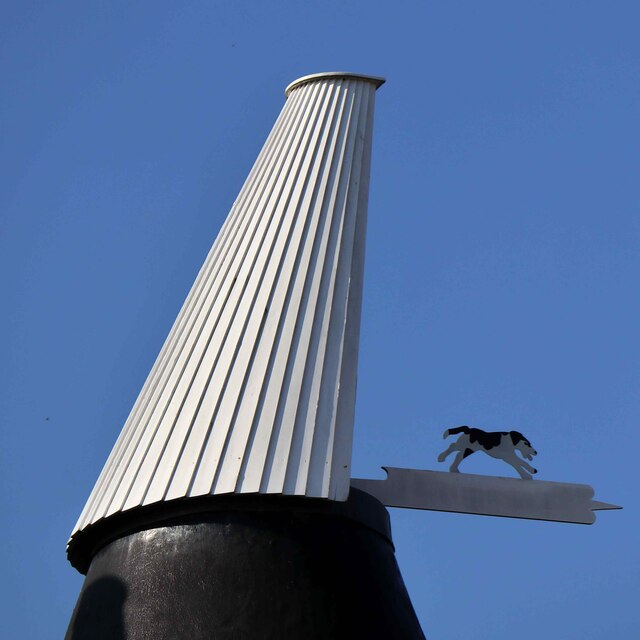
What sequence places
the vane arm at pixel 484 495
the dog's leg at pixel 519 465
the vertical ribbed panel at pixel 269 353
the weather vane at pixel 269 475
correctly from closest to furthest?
1. the weather vane at pixel 269 475
2. the vertical ribbed panel at pixel 269 353
3. the vane arm at pixel 484 495
4. the dog's leg at pixel 519 465

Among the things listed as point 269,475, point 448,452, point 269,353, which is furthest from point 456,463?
point 269,475

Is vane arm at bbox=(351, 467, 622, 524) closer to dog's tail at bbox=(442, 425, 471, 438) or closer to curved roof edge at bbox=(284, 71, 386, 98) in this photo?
dog's tail at bbox=(442, 425, 471, 438)

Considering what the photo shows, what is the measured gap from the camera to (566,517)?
571cm

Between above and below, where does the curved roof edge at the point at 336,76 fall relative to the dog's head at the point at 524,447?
above

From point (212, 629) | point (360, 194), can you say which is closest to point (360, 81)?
point (360, 194)

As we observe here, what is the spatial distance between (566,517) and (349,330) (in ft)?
5.03

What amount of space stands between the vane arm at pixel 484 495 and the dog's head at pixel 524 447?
28 centimetres

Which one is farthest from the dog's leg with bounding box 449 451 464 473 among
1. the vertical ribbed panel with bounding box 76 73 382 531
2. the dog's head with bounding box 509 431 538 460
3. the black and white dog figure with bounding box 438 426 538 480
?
the vertical ribbed panel with bounding box 76 73 382 531

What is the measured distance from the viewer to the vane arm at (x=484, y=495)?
5.64 m

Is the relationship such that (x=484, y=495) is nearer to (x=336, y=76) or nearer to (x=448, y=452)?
(x=448, y=452)

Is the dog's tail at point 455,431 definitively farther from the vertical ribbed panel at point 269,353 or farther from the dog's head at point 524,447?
the vertical ribbed panel at point 269,353

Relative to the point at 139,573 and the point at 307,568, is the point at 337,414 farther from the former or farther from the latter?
the point at 139,573

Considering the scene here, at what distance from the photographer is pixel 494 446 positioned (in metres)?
6.11

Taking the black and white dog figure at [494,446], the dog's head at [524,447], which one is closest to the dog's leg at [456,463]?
the black and white dog figure at [494,446]
